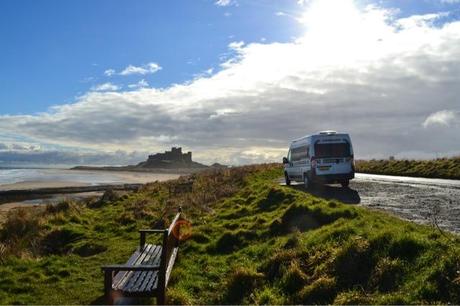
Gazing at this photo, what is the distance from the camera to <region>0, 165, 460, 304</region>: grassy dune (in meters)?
7.14

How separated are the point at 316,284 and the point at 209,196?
1593 centimetres

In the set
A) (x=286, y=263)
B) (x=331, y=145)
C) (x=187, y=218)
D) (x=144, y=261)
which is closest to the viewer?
(x=286, y=263)

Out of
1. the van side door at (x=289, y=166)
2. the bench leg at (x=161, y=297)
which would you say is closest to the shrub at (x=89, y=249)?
the bench leg at (x=161, y=297)

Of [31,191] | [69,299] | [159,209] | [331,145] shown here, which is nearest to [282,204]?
[331,145]

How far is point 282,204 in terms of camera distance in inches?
663

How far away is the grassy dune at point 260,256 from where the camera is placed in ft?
23.4

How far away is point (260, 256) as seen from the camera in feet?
36.3

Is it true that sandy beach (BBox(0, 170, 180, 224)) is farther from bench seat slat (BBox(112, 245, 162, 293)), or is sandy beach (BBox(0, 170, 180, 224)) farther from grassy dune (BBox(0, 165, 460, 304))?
bench seat slat (BBox(112, 245, 162, 293))

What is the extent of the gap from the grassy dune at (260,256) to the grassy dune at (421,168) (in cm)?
1445

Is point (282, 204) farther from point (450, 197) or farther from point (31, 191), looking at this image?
point (31, 191)

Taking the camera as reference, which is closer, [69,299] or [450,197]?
[69,299]

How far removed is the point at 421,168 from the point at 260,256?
24878 mm

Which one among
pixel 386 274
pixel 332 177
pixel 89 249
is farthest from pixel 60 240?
pixel 386 274

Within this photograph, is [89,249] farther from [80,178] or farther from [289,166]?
[80,178]
